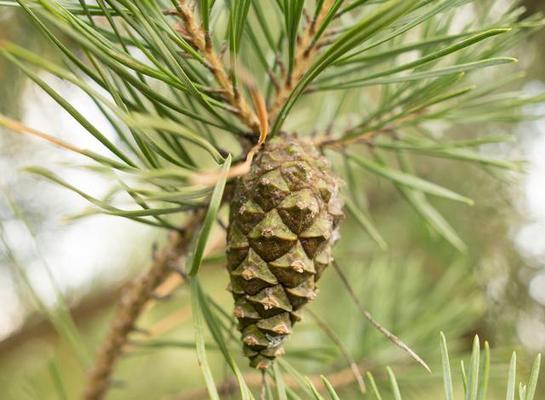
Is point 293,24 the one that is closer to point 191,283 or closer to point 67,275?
point 191,283

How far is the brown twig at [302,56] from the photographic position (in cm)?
44

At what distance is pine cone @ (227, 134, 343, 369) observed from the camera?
1.26 ft

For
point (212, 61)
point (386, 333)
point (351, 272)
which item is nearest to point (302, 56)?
point (212, 61)

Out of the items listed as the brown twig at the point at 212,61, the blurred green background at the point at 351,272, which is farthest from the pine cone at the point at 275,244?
the blurred green background at the point at 351,272

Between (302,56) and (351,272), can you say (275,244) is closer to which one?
(302,56)

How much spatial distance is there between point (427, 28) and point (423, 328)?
1.23 ft

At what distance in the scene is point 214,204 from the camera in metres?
0.31

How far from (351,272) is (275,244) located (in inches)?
21.6

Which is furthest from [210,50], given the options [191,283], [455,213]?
[455,213]

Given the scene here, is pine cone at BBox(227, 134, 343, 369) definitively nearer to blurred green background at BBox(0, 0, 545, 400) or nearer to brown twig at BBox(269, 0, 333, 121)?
brown twig at BBox(269, 0, 333, 121)

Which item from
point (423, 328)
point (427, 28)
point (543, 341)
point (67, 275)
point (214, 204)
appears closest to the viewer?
point (214, 204)

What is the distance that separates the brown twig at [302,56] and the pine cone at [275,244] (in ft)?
0.23

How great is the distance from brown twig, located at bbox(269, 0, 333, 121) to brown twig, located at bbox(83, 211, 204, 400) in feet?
0.36

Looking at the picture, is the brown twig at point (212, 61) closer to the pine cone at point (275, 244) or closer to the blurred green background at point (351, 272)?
the pine cone at point (275, 244)
